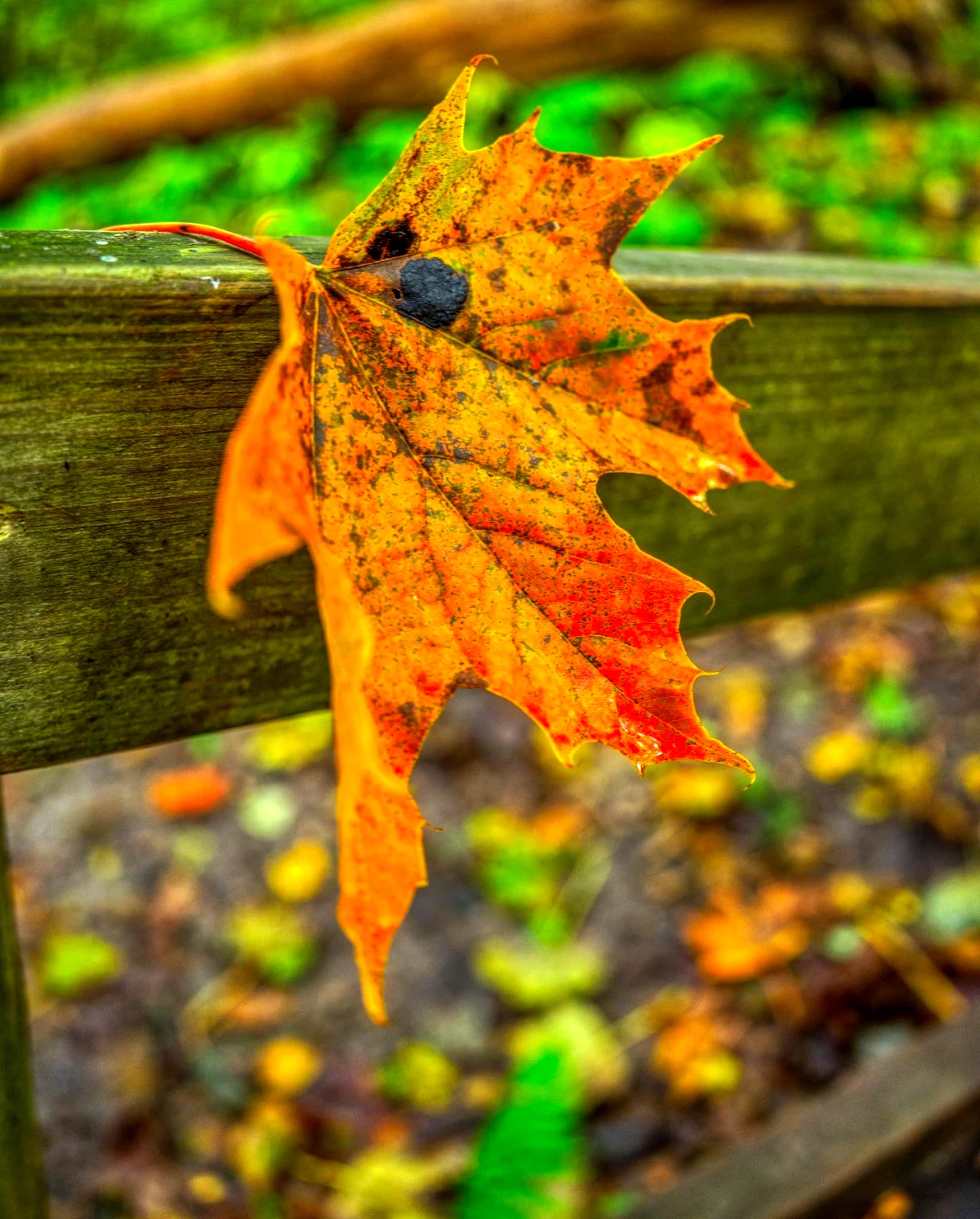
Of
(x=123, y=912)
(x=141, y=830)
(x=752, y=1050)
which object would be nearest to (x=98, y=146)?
(x=141, y=830)

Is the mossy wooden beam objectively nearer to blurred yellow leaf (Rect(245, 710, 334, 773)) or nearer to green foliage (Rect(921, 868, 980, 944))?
green foliage (Rect(921, 868, 980, 944))

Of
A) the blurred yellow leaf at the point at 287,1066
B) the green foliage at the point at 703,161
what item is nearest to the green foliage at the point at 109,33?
the green foliage at the point at 703,161

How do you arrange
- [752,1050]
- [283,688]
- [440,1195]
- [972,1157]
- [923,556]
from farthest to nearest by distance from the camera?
1. [752,1050]
2. [440,1195]
3. [972,1157]
4. [923,556]
5. [283,688]

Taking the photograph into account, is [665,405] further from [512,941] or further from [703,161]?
[703,161]

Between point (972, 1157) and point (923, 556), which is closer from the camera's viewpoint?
point (923, 556)

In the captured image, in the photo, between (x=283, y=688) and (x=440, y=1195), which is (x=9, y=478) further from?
(x=440, y=1195)

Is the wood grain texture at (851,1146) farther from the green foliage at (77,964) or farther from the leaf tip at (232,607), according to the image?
the green foliage at (77,964)
